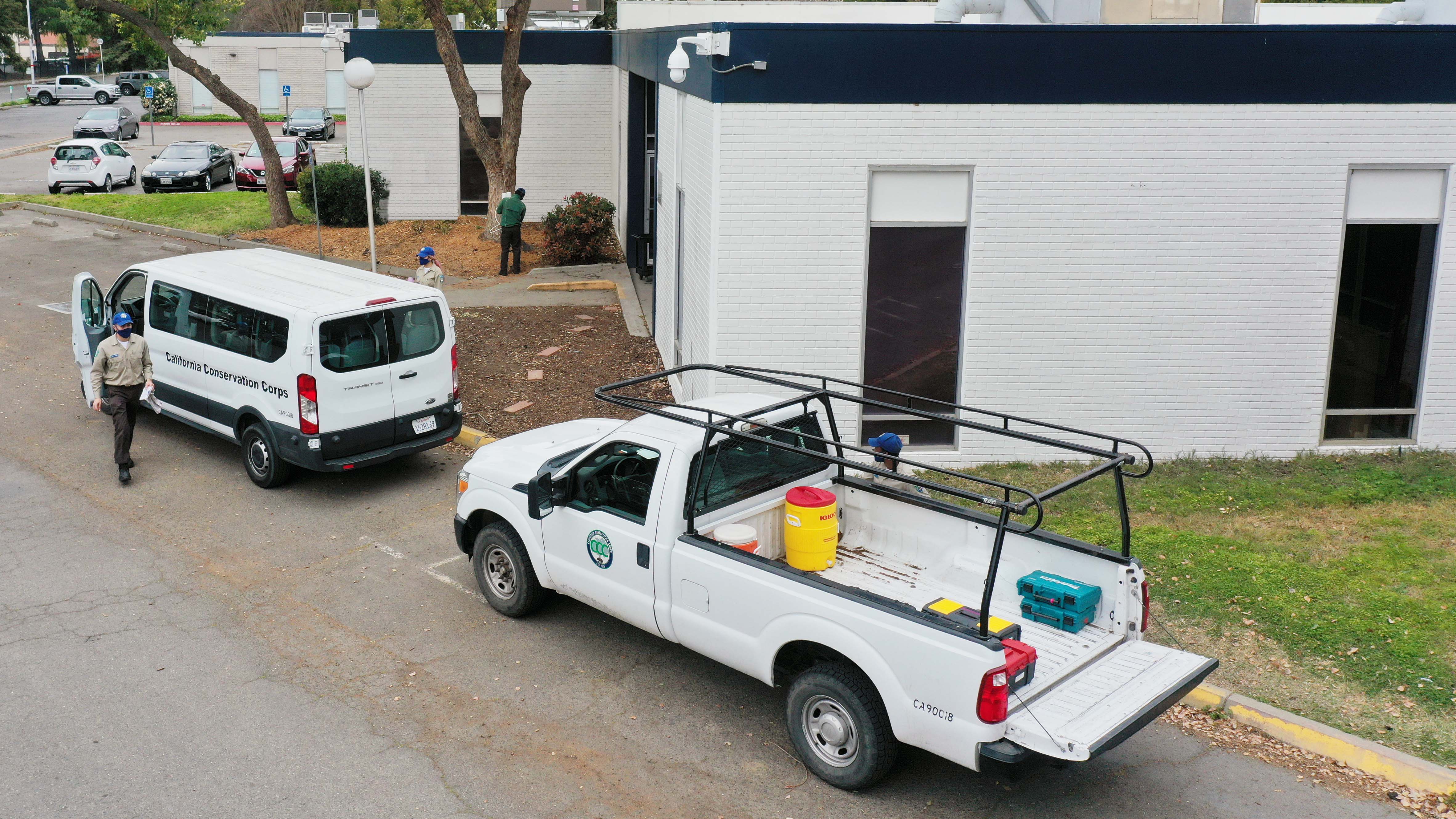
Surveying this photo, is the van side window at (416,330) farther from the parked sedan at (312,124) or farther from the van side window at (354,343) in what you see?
the parked sedan at (312,124)

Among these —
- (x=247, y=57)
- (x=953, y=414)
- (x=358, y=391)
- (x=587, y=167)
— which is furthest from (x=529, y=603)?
(x=247, y=57)

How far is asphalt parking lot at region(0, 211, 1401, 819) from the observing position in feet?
22.4

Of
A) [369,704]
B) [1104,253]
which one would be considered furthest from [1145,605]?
[1104,253]

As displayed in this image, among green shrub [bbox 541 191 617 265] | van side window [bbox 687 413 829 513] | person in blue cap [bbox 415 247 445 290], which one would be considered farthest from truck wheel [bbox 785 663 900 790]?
green shrub [bbox 541 191 617 265]

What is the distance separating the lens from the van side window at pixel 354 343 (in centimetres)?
1111

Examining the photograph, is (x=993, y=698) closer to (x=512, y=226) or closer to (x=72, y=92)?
(x=512, y=226)

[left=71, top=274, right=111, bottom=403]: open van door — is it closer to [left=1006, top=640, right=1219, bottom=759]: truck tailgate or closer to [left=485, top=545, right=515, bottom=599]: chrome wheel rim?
[left=485, top=545, right=515, bottom=599]: chrome wheel rim

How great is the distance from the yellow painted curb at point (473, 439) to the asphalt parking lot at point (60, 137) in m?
21.2

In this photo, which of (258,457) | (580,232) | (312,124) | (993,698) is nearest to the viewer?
(993,698)

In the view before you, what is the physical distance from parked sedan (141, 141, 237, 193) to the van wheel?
23.1m

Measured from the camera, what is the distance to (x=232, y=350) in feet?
38.8

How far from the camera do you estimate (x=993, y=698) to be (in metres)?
6.07

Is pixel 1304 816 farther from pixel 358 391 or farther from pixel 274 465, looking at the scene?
pixel 274 465

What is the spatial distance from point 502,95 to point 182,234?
7415mm
